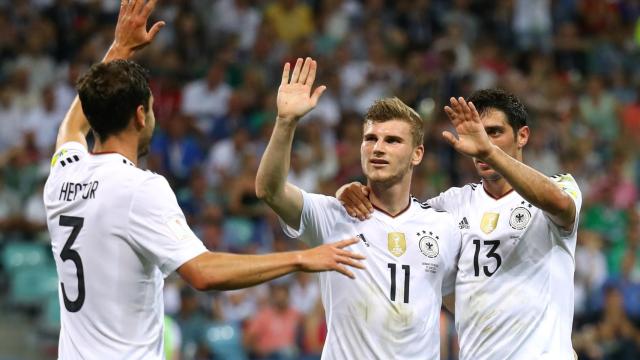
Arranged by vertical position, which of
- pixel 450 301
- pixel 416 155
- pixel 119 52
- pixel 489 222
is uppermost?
pixel 119 52

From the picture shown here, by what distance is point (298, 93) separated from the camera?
6.03 m

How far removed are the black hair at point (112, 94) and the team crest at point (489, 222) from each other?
7.65 feet

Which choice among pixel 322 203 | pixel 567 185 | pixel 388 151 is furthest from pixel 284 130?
pixel 567 185

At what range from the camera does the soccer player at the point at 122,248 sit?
5.03m

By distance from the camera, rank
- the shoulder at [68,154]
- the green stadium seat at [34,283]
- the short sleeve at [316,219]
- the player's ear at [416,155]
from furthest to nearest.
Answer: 1. the green stadium seat at [34,283]
2. the player's ear at [416,155]
3. the short sleeve at [316,219]
4. the shoulder at [68,154]

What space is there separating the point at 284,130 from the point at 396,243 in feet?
3.36

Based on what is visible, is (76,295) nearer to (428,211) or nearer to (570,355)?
(428,211)

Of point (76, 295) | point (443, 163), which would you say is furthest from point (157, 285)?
point (443, 163)

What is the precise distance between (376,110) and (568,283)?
60.7 inches

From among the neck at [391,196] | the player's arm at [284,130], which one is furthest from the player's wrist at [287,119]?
the neck at [391,196]

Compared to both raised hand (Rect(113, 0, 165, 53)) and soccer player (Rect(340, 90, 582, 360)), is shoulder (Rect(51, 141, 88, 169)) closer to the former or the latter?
raised hand (Rect(113, 0, 165, 53))

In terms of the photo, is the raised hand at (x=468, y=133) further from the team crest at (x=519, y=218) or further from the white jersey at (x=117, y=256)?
the white jersey at (x=117, y=256)

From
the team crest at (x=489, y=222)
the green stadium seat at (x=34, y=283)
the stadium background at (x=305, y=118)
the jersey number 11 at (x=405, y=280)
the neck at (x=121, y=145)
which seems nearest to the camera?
the neck at (x=121, y=145)

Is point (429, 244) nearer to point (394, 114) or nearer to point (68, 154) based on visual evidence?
point (394, 114)
